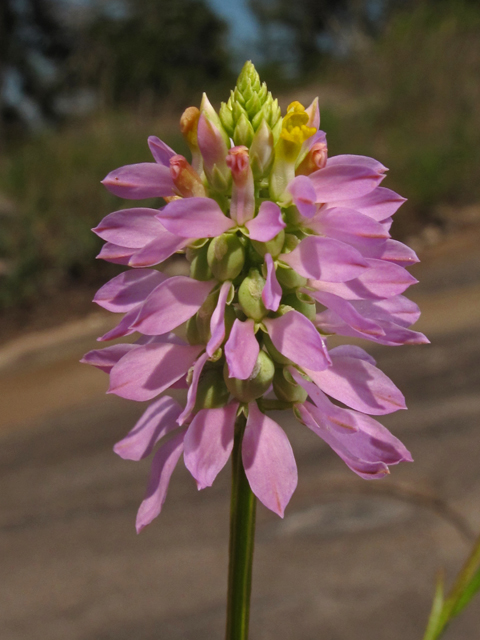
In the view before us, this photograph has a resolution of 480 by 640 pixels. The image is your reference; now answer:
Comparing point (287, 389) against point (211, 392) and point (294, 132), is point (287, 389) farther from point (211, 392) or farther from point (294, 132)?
point (294, 132)

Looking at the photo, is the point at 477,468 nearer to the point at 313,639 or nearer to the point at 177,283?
the point at 313,639

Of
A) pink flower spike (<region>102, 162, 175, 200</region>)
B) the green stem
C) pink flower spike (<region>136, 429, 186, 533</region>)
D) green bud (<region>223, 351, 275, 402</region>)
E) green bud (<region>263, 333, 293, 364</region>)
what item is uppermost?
pink flower spike (<region>102, 162, 175, 200</region>)

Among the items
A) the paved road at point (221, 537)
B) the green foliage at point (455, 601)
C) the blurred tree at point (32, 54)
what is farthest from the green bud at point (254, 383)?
the blurred tree at point (32, 54)

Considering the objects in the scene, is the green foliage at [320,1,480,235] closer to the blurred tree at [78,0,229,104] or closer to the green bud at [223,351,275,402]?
the green bud at [223,351,275,402]

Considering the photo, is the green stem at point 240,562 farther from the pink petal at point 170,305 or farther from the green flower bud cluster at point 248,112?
the green flower bud cluster at point 248,112

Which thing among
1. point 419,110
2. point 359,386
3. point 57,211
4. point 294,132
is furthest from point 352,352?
point 419,110

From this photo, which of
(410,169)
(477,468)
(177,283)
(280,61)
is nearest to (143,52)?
(280,61)

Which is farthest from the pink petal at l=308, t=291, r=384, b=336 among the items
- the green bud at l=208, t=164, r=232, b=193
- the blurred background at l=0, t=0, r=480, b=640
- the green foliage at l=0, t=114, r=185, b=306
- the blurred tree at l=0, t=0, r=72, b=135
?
the blurred tree at l=0, t=0, r=72, b=135
